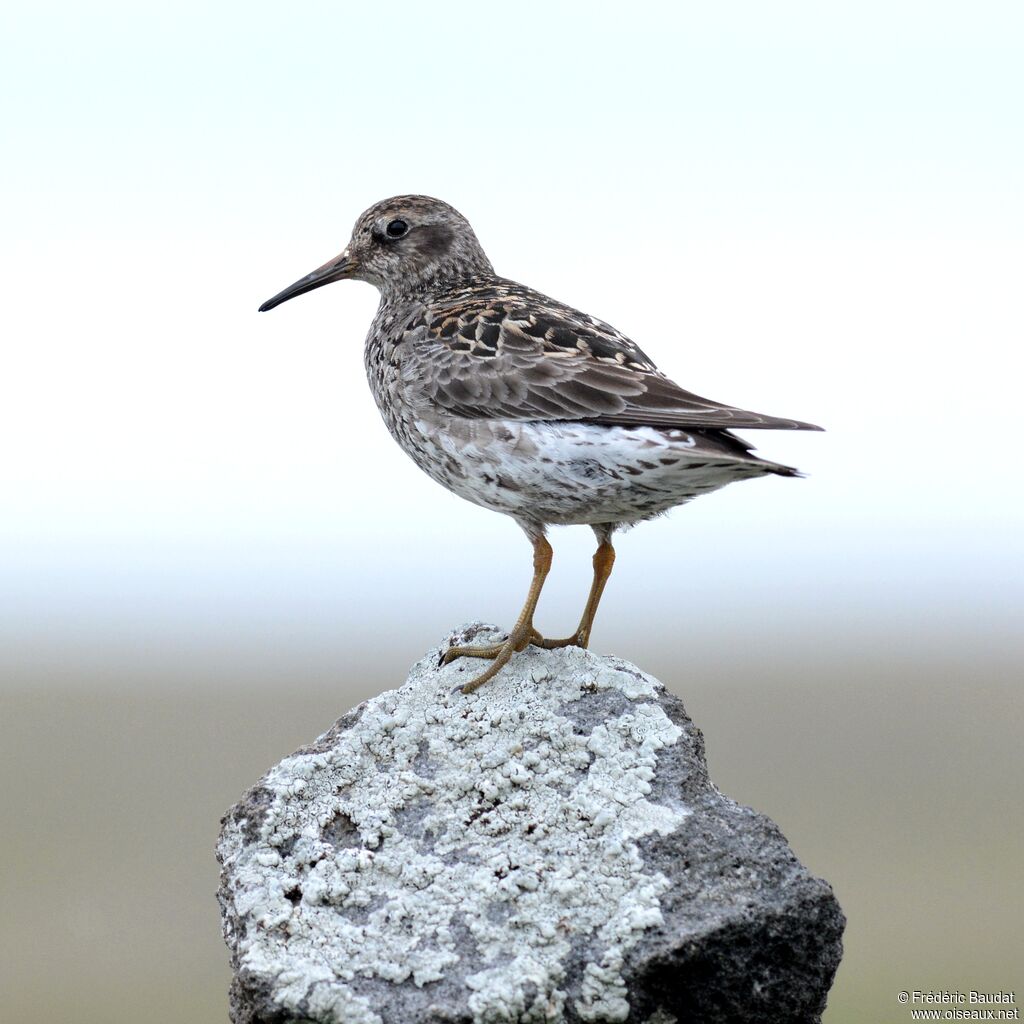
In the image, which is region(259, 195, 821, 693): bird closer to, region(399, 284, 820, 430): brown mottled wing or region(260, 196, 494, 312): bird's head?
region(399, 284, 820, 430): brown mottled wing

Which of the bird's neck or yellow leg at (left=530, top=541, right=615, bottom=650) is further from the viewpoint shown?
the bird's neck

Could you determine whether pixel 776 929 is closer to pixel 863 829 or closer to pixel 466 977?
pixel 466 977

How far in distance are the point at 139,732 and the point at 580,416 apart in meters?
36.5

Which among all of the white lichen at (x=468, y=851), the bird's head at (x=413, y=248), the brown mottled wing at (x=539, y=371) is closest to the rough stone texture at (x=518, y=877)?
the white lichen at (x=468, y=851)

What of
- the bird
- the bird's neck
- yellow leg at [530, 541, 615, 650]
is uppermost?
the bird's neck

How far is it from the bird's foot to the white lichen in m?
0.06

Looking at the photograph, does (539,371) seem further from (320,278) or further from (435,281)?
(320,278)

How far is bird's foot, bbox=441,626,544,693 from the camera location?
7.31 meters

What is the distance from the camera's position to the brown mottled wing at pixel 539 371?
289 inches

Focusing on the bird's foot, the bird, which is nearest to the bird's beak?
the bird

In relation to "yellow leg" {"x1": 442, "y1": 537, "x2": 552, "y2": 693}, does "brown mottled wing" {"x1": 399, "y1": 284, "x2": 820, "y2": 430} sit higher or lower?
higher

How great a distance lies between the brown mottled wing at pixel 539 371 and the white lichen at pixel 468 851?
127cm

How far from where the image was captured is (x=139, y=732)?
1645 inches

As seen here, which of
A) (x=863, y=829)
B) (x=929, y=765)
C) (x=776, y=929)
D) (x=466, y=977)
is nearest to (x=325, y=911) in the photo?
(x=466, y=977)
